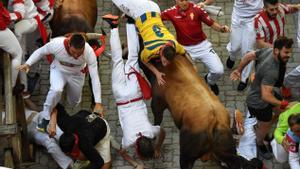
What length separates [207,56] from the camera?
1048cm

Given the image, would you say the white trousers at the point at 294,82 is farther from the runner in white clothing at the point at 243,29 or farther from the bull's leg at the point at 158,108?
the bull's leg at the point at 158,108

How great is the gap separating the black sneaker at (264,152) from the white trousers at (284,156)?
0.57 m

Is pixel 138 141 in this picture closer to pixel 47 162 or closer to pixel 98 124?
pixel 98 124

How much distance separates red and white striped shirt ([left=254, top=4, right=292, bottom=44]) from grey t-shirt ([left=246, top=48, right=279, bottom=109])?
2.34ft

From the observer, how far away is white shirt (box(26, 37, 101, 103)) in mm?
9508

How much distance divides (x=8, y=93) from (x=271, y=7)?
3641mm

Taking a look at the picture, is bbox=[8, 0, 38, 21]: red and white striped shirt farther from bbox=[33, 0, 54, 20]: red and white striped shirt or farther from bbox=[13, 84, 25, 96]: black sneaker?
bbox=[13, 84, 25, 96]: black sneaker

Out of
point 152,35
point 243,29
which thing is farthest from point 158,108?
point 243,29

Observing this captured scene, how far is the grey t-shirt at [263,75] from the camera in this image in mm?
9094

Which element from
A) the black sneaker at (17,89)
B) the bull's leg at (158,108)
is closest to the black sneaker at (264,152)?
the bull's leg at (158,108)

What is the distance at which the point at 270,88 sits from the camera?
915 centimetres

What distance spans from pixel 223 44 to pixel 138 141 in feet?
10.0

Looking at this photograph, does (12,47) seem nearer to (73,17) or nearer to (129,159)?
(73,17)

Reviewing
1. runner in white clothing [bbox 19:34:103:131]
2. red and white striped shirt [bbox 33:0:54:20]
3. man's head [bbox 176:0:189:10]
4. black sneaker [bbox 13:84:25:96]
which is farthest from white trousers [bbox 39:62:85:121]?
man's head [bbox 176:0:189:10]
